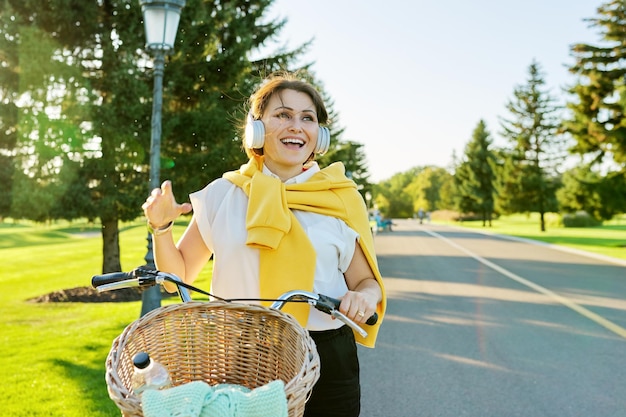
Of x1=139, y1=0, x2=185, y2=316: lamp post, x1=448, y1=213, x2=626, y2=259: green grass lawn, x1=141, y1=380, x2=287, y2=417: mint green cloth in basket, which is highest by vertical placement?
x1=139, y1=0, x2=185, y2=316: lamp post

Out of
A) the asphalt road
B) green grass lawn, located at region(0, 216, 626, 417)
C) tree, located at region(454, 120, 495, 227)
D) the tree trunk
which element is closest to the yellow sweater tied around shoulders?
the asphalt road

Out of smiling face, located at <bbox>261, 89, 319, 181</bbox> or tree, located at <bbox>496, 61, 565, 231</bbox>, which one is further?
tree, located at <bbox>496, 61, 565, 231</bbox>

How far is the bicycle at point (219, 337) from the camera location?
182cm

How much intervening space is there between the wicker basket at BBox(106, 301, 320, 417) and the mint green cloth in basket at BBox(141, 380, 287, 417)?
0.92 feet

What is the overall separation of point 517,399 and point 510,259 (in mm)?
13919

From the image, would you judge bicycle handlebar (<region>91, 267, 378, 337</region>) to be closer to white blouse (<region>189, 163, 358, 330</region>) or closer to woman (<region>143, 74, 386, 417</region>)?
woman (<region>143, 74, 386, 417</region>)

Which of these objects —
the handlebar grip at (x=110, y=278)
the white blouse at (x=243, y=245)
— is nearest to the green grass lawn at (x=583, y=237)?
the white blouse at (x=243, y=245)

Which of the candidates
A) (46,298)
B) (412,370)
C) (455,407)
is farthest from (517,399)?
(46,298)

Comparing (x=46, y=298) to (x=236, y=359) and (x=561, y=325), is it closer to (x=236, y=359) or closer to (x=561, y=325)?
(x=561, y=325)

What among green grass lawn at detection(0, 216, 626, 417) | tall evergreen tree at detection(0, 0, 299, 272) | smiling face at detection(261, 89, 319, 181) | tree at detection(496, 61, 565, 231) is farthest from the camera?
tree at detection(496, 61, 565, 231)

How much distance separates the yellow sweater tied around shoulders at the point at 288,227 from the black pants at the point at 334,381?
0.11m

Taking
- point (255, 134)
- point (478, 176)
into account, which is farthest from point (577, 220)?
point (255, 134)

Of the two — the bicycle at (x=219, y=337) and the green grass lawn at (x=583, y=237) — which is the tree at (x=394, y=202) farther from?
the bicycle at (x=219, y=337)

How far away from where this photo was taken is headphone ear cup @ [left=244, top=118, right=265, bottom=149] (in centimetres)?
235
